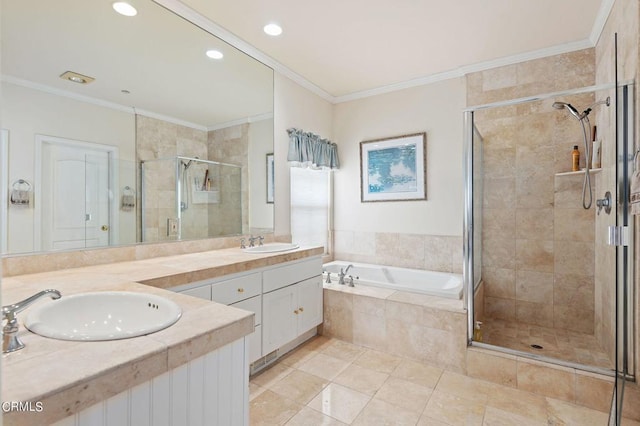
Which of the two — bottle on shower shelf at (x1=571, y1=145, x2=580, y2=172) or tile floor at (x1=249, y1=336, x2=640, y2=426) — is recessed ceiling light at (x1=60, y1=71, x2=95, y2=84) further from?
bottle on shower shelf at (x1=571, y1=145, x2=580, y2=172)

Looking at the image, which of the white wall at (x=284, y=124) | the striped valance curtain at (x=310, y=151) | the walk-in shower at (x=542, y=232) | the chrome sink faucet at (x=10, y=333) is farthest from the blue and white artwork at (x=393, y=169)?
the chrome sink faucet at (x=10, y=333)

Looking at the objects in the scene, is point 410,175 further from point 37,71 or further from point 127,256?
point 37,71

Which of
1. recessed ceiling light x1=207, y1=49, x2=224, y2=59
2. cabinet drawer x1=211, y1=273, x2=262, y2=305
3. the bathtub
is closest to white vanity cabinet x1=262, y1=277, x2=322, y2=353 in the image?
cabinet drawer x1=211, y1=273, x2=262, y2=305

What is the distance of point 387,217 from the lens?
146 inches

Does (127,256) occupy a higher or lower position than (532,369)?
higher

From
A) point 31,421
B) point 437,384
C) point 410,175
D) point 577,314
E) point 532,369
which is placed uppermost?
point 410,175

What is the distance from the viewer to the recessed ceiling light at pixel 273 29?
8.23ft

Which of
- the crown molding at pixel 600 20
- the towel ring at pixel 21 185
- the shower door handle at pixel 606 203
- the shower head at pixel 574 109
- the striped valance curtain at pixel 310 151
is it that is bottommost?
the shower door handle at pixel 606 203

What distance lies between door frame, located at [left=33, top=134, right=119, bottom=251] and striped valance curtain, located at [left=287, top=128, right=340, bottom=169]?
5.34ft

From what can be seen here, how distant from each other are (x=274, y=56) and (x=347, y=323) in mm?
2509

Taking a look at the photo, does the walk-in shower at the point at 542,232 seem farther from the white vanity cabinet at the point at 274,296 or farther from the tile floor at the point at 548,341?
the white vanity cabinet at the point at 274,296

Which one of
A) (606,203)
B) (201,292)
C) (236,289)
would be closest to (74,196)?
(201,292)

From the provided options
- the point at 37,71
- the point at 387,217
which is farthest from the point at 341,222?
the point at 37,71

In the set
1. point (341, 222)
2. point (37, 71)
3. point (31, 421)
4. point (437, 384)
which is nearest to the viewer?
point (31, 421)
